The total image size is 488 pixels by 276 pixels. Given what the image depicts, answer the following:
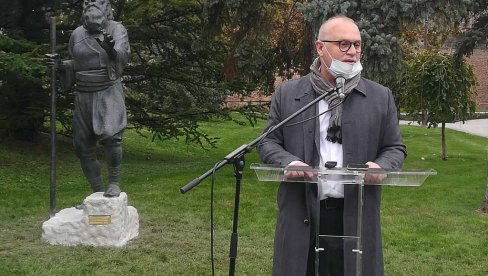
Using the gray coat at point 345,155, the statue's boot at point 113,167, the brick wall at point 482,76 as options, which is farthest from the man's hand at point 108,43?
the brick wall at point 482,76

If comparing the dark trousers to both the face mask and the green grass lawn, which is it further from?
the green grass lawn

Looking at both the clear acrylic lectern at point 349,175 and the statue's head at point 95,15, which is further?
the statue's head at point 95,15

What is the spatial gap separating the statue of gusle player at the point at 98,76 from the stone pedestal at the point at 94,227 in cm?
19

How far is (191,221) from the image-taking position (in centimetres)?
907

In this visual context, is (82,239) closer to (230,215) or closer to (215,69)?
(230,215)

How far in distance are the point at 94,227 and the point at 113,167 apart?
786 millimetres

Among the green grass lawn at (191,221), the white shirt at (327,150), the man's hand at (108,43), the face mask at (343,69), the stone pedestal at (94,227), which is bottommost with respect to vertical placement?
the green grass lawn at (191,221)

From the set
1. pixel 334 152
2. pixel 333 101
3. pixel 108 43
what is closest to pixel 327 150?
pixel 334 152

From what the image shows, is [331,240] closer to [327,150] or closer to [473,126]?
[327,150]

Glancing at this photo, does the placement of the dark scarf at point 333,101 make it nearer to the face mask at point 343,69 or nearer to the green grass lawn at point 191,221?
the face mask at point 343,69

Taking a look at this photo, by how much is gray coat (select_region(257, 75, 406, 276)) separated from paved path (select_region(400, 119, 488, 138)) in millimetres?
26655

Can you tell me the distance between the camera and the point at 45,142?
55.1ft

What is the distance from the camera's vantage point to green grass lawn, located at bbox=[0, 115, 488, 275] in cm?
694

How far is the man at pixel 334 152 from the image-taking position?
3.40 m
